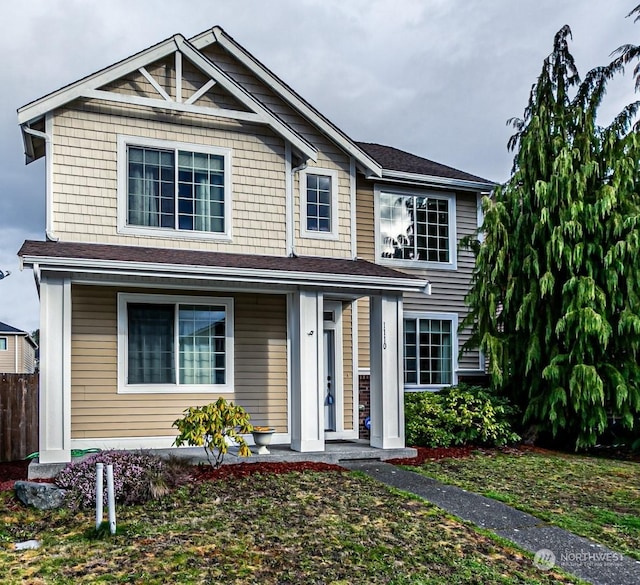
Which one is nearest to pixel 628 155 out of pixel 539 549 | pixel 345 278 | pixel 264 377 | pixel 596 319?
pixel 596 319

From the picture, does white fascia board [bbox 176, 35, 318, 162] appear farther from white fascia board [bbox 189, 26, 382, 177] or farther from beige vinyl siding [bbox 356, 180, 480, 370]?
beige vinyl siding [bbox 356, 180, 480, 370]

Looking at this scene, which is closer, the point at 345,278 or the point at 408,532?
the point at 408,532

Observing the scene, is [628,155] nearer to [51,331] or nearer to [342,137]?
[342,137]

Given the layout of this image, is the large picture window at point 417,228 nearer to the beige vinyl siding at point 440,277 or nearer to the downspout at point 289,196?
the beige vinyl siding at point 440,277

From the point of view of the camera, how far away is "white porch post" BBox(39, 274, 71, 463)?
31.9 ft

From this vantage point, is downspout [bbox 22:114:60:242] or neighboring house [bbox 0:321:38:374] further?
neighboring house [bbox 0:321:38:374]

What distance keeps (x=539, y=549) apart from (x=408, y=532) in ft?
4.33

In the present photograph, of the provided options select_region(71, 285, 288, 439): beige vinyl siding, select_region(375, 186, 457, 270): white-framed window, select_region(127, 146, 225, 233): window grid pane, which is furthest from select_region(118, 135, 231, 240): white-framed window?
select_region(375, 186, 457, 270): white-framed window

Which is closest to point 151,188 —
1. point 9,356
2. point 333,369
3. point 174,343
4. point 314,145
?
point 174,343

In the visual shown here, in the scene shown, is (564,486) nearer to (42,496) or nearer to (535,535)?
(535,535)

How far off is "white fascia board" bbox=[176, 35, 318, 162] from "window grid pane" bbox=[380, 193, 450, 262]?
285 cm

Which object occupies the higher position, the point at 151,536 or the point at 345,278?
the point at 345,278

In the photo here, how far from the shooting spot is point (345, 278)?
37.8ft

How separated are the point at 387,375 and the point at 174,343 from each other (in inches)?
146
